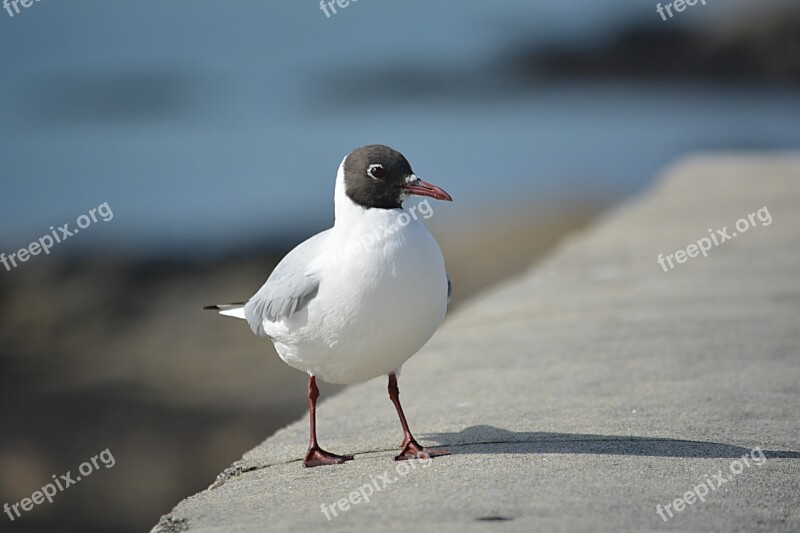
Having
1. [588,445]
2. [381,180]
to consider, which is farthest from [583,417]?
[381,180]

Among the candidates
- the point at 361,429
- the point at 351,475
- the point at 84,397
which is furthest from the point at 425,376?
the point at 84,397

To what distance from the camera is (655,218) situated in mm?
9406

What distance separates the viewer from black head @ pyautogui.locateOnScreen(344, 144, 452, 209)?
387cm

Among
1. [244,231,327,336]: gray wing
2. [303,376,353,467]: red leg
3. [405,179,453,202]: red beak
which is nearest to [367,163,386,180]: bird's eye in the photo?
[405,179,453,202]: red beak

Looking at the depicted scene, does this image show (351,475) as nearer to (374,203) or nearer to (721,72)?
(374,203)

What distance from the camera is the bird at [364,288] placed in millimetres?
3709

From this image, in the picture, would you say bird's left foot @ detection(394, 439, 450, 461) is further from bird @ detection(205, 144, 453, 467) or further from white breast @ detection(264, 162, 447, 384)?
white breast @ detection(264, 162, 447, 384)

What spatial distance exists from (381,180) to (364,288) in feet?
1.46

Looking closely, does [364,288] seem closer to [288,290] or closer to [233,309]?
[288,290]

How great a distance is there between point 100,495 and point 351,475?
129 inches

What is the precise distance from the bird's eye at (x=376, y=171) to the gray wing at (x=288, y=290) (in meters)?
0.34

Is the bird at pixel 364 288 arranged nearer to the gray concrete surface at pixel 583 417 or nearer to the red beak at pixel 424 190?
the red beak at pixel 424 190

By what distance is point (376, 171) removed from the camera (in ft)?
12.7

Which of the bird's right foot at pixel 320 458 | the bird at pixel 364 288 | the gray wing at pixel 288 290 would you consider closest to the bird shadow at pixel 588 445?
the bird at pixel 364 288
